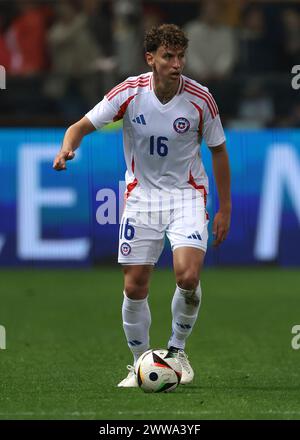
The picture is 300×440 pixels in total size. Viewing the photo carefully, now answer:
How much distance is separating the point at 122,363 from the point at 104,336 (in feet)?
6.11

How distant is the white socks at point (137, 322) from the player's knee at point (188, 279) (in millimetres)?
328

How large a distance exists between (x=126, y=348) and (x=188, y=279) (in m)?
2.62

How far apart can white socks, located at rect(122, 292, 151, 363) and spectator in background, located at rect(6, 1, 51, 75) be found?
397 inches

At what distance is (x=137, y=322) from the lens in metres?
8.79

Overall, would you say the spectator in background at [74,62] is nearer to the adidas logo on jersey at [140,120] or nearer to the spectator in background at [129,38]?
the spectator in background at [129,38]

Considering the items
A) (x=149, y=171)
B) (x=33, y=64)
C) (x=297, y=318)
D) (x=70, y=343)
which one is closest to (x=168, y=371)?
(x=149, y=171)

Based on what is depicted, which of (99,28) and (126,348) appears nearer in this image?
(126,348)

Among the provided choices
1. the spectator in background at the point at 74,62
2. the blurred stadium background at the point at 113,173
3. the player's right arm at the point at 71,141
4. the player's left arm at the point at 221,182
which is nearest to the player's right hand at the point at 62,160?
the player's right arm at the point at 71,141

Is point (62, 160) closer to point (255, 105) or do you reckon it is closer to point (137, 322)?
point (137, 322)

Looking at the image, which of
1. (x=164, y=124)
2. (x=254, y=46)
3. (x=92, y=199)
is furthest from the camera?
(x=254, y=46)

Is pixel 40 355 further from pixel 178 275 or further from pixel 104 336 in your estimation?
pixel 178 275

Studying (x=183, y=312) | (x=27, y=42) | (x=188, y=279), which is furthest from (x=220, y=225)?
(x=27, y=42)

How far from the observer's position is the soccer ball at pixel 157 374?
832 centimetres

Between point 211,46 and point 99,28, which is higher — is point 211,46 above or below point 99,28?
below
